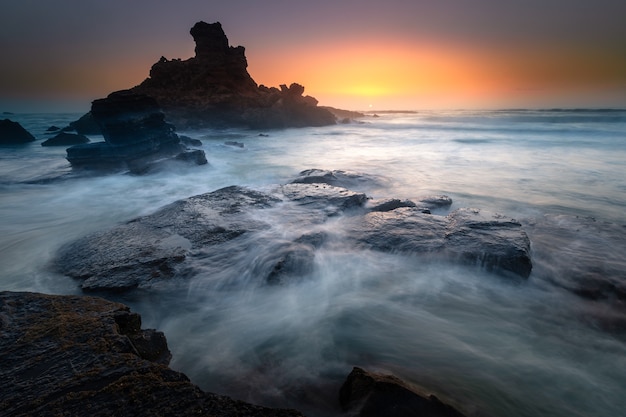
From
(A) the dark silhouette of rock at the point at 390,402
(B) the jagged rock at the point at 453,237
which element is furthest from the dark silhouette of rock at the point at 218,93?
(A) the dark silhouette of rock at the point at 390,402

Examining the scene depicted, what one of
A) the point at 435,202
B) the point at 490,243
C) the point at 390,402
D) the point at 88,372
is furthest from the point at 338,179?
the point at 88,372

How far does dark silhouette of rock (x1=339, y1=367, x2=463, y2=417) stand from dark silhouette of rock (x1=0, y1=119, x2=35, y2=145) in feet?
104

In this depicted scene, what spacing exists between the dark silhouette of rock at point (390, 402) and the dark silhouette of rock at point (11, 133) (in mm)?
31715

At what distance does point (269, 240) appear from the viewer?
5516mm

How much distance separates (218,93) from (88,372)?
48.2 m

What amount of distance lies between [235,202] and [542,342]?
598cm

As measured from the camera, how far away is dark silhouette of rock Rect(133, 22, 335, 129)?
4228 cm

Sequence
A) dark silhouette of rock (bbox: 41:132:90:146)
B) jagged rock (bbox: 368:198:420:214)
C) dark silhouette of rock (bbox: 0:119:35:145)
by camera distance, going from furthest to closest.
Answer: dark silhouette of rock (bbox: 0:119:35:145) < dark silhouette of rock (bbox: 41:132:90:146) < jagged rock (bbox: 368:198:420:214)

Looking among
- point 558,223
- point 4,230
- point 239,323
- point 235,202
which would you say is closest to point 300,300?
point 239,323

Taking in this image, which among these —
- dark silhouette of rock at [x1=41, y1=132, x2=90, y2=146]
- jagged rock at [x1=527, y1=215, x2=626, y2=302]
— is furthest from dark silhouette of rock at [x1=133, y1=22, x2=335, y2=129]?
jagged rock at [x1=527, y1=215, x2=626, y2=302]

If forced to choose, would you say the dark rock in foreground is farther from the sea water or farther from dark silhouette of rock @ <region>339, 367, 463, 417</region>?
the sea water

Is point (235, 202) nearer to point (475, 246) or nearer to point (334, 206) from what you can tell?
point (334, 206)

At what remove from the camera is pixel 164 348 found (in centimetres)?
287

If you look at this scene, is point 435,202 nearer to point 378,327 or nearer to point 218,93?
point 378,327
